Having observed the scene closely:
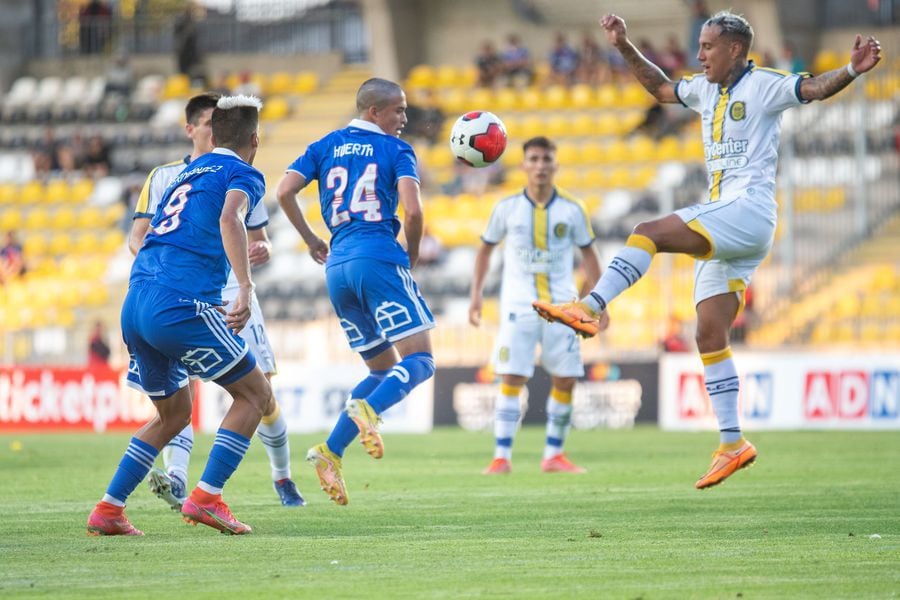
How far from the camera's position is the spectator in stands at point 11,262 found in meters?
27.6

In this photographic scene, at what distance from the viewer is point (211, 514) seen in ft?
24.1

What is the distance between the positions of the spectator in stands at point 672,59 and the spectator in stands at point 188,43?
1192 cm

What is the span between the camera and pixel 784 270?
21.9 m

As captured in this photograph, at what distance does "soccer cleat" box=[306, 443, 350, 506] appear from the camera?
8.21m

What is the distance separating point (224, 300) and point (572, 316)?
7.16 feet

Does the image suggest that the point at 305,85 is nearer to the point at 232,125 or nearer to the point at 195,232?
the point at 232,125

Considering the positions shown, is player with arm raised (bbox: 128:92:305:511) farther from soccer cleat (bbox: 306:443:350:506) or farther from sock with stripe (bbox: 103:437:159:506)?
sock with stripe (bbox: 103:437:159:506)

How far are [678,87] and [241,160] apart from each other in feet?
9.46

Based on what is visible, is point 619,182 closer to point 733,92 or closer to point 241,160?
point 733,92

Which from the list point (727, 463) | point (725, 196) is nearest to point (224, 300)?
point (725, 196)

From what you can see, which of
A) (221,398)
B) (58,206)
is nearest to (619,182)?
(221,398)

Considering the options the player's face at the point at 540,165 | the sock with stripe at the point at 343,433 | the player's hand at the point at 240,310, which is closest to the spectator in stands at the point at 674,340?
the player's face at the point at 540,165

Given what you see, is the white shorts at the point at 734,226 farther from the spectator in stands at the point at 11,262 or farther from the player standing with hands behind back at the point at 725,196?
the spectator in stands at the point at 11,262

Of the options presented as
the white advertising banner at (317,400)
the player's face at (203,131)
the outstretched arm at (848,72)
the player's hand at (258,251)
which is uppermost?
the outstretched arm at (848,72)
